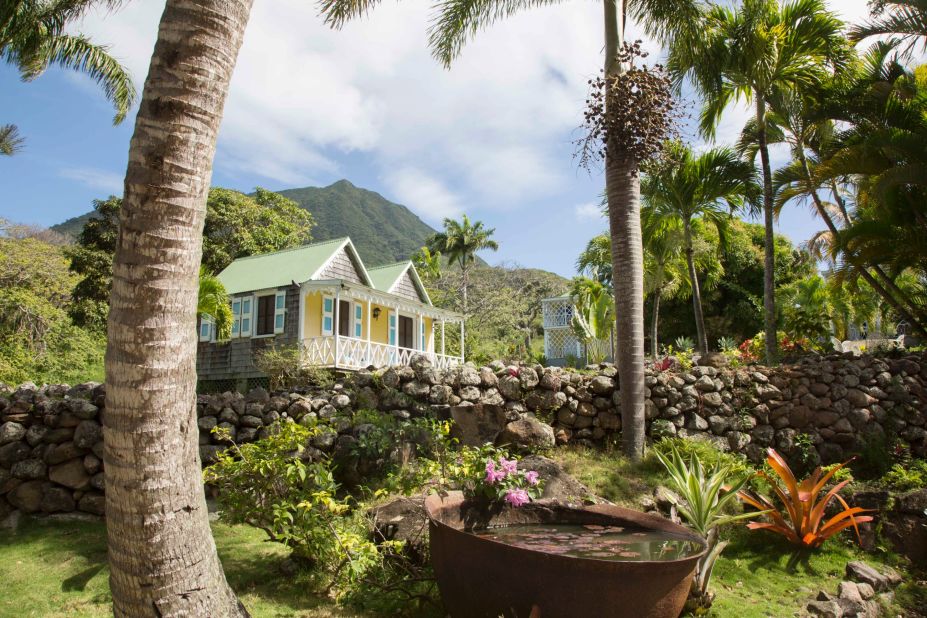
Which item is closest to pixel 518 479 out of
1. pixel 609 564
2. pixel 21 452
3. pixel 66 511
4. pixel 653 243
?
pixel 609 564

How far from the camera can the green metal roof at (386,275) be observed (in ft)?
76.5

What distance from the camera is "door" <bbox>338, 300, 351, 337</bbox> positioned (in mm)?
20312

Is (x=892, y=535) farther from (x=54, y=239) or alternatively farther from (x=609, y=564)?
(x=54, y=239)

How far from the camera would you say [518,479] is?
4.85 metres

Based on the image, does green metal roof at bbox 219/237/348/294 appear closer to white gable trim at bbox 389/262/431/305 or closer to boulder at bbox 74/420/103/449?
white gable trim at bbox 389/262/431/305

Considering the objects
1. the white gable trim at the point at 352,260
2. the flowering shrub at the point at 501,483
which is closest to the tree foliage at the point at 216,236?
the white gable trim at the point at 352,260

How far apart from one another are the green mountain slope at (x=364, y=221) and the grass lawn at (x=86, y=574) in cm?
6705

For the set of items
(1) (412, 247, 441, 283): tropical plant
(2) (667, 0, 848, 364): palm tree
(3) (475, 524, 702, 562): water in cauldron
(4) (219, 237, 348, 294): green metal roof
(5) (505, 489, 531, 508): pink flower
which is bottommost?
(3) (475, 524, 702, 562): water in cauldron

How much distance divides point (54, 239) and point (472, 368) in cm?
3416

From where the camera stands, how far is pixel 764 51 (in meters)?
11.1

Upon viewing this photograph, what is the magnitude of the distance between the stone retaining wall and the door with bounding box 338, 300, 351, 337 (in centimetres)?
1038

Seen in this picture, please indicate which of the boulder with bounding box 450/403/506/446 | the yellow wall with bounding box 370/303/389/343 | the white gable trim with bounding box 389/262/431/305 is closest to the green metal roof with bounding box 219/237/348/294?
the yellow wall with bounding box 370/303/389/343

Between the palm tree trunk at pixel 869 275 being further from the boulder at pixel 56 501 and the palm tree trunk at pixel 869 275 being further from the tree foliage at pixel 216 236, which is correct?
the tree foliage at pixel 216 236

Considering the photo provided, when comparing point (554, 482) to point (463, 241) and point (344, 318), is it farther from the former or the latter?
point (463, 241)
